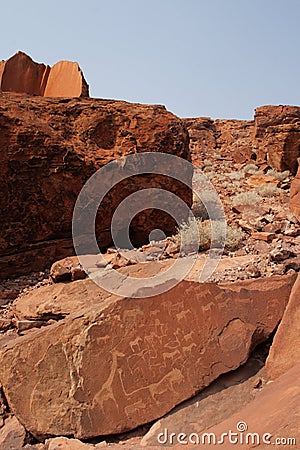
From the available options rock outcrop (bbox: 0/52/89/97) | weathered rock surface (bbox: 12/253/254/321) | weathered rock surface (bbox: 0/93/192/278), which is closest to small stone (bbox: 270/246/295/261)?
weathered rock surface (bbox: 12/253/254/321)

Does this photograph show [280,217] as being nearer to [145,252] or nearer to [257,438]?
[145,252]

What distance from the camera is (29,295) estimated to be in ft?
16.0

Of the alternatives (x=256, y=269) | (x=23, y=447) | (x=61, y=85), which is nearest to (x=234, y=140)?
(x=61, y=85)

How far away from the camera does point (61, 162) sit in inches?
234

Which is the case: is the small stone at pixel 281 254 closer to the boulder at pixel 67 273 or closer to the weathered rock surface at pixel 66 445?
the boulder at pixel 67 273

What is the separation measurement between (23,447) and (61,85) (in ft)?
24.5

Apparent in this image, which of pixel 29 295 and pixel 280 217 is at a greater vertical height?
pixel 280 217

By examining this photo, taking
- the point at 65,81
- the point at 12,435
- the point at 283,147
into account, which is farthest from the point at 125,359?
the point at 283,147

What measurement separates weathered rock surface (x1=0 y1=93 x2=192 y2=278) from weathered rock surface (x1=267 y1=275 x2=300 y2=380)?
3635 mm

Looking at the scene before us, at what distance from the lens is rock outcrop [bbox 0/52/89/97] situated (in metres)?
8.48

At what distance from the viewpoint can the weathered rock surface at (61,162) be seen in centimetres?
562

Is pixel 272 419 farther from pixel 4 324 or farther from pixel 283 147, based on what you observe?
pixel 283 147

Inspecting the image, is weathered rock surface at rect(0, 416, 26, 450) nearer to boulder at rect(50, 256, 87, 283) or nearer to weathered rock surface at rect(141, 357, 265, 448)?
weathered rock surface at rect(141, 357, 265, 448)

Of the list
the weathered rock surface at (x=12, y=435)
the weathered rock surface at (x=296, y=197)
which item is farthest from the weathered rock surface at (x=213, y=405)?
the weathered rock surface at (x=296, y=197)
